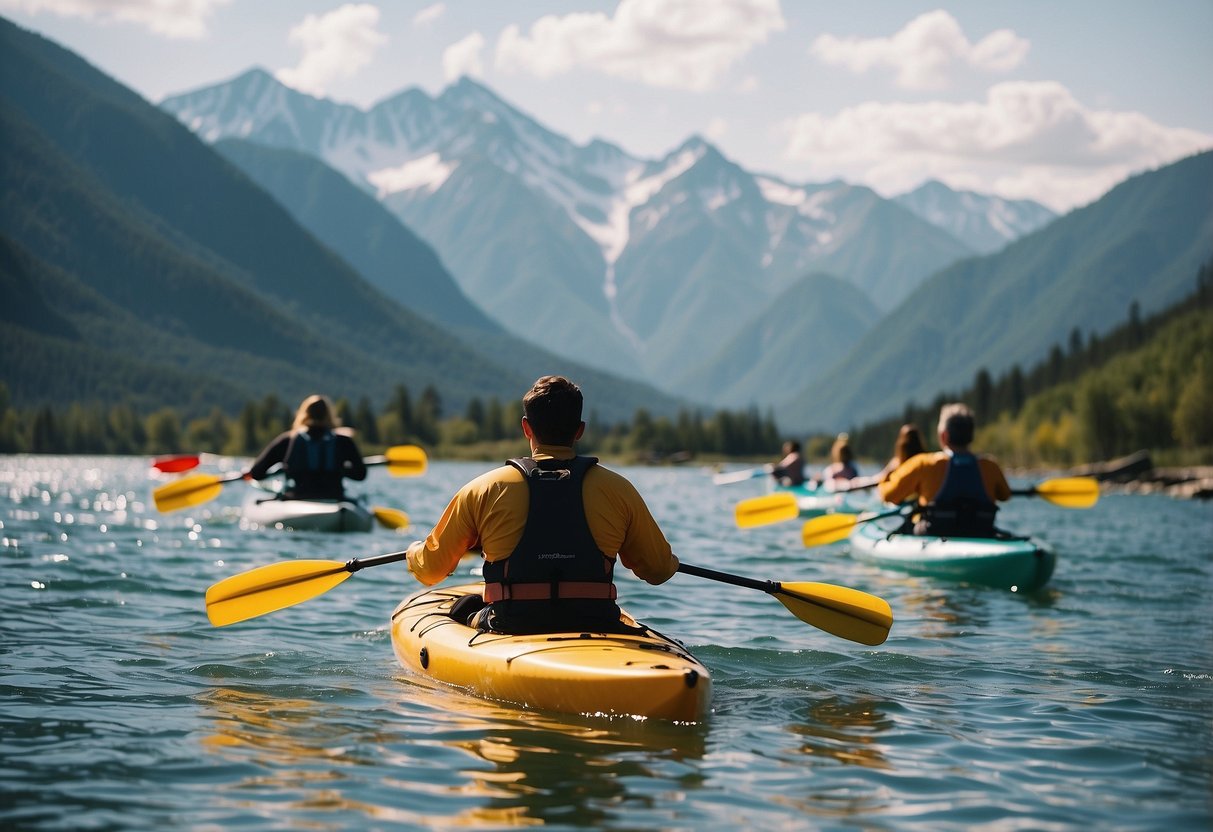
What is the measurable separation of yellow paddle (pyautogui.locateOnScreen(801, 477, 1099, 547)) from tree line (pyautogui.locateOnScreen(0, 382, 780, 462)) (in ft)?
378

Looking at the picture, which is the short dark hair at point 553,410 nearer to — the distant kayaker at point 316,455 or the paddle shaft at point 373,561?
the paddle shaft at point 373,561

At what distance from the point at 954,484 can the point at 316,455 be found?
9.78 m

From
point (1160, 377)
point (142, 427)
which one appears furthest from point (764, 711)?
point (142, 427)

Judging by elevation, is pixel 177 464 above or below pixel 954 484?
→ above

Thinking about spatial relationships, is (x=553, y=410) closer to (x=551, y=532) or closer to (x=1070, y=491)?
(x=551, y=532)

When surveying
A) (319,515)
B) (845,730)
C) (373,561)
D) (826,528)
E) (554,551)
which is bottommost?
(845,730)

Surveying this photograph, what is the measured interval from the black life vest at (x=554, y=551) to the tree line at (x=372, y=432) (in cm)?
12430

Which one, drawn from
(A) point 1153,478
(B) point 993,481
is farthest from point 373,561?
(A) point 1153,478

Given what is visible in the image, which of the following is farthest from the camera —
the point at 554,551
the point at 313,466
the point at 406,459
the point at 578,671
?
the point at 406,459

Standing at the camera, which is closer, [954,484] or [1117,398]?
[954,484]

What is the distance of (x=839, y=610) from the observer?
9.76 m

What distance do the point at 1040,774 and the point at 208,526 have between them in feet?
68.3

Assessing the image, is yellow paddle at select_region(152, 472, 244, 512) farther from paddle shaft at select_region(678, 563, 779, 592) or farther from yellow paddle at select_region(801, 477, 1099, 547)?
paddle shaft at select_region(678, 563, 779, 592)

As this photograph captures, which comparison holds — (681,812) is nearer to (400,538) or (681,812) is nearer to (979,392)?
(400,538)
